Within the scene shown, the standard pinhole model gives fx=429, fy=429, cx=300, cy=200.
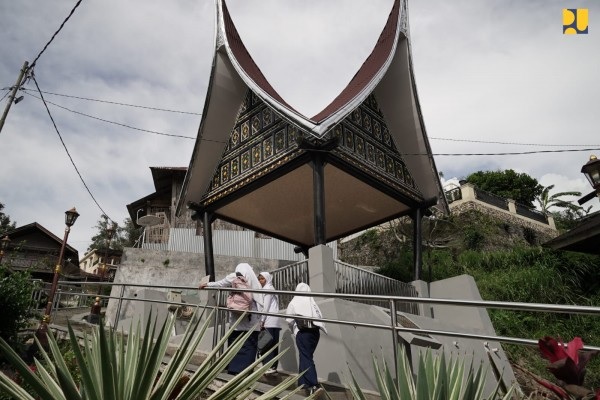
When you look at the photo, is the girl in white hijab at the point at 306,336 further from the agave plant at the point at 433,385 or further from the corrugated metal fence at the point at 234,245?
the corrugated metal fence at the point at 234,245

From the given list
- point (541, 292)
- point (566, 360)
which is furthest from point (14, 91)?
point (541, 292)

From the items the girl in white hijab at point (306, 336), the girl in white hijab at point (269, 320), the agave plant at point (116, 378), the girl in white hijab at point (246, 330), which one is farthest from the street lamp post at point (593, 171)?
the agave plant at point (116, 378)

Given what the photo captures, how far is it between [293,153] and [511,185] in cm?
3369

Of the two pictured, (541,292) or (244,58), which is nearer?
(244,58)

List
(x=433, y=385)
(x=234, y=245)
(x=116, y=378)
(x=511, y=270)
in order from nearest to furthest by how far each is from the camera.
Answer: (x=116, y=378), (x=433, y=385), (x=511, y=270), (x=234, y=245)

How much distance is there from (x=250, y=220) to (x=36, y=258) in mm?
27684

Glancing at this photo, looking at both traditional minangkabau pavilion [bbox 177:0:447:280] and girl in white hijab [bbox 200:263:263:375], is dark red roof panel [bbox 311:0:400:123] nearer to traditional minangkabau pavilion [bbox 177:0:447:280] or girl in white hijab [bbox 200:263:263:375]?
traditional minangkabau pavilion [bbox 177:0:447:280]

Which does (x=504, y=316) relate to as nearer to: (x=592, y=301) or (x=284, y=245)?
(x=592, y=301)

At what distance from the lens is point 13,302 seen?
6.64 metres

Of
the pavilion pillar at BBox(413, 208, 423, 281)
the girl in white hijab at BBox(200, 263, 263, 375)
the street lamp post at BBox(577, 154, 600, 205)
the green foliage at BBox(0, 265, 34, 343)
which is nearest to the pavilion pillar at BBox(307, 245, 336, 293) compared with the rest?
the girl in white hijab at BBox(200, 263, 263, 375)

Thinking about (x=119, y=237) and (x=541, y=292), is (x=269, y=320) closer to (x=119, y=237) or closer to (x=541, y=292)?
(x=541, y=292)

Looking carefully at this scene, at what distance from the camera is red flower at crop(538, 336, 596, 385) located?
140 centimetres

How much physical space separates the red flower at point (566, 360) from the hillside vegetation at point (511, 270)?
474 cm

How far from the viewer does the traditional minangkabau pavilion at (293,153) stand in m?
9.81
